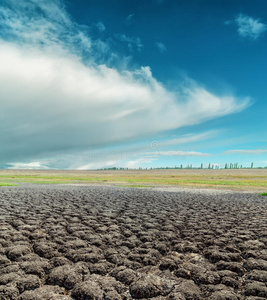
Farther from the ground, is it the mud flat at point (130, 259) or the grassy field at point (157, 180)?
the mud flat at point (130, 259)

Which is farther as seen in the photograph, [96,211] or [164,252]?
[96,211]

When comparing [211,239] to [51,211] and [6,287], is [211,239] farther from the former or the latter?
[51,211]

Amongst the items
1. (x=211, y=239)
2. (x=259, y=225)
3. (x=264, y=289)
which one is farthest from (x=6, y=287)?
(x=259, y=225)

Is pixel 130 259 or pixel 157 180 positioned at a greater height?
pixel 130 259

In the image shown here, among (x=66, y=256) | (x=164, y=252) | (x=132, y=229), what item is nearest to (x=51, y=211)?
(x=132, y=229)

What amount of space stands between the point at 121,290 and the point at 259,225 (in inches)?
291

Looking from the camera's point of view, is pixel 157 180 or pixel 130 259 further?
pixel 157 180

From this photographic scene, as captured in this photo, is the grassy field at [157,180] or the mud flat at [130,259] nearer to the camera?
the mud flat at [130,259]

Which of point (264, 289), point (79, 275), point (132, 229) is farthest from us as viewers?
point (132, 229)

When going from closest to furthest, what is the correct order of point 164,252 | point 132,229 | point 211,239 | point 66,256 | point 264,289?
point 264,289 < point 66,256 < point 164,252 < point 211,239 < point 132,229

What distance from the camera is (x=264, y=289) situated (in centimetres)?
429

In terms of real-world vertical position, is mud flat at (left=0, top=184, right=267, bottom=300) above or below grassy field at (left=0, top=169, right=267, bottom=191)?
above

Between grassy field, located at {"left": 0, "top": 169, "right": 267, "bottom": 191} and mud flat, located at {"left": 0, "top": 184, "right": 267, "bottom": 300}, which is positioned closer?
mud flat, located at {"left": 0, "top": 184, "right": 267, "bottom": 300}

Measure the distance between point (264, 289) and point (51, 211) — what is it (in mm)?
9471
